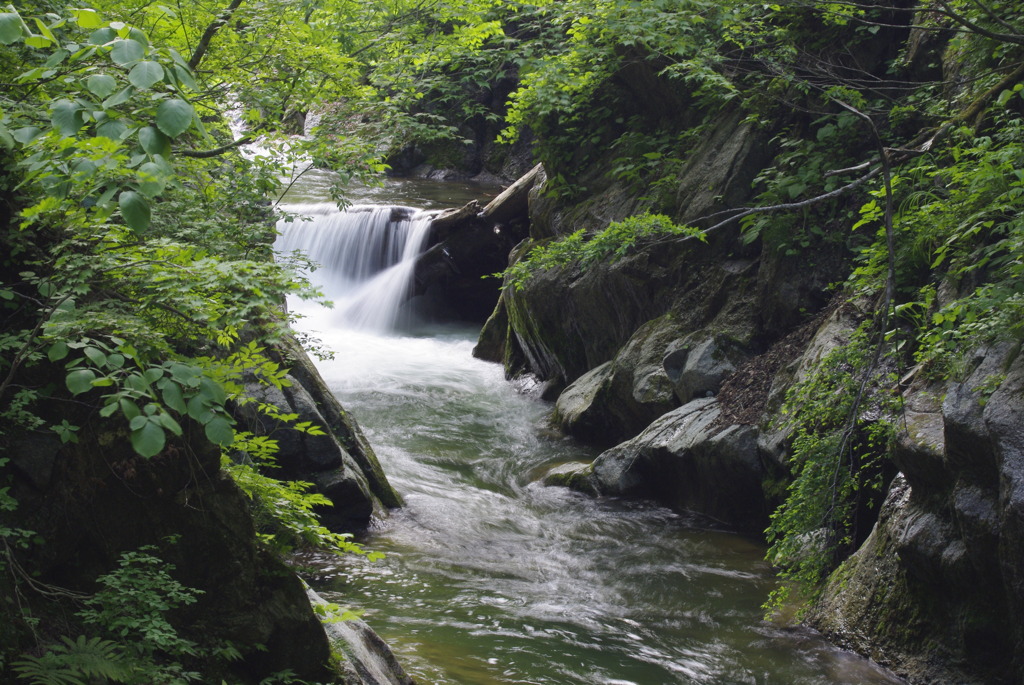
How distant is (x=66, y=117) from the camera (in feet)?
7.24

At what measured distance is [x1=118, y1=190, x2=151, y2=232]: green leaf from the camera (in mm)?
2090

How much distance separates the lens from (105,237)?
147 inches

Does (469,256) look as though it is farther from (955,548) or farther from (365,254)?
(955,548)

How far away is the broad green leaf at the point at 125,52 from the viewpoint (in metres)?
2.03

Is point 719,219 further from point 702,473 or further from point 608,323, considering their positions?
point 702,473

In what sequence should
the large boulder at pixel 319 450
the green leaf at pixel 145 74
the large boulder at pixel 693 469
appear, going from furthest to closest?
1. the large boulder at pixel 693 469
2. the large boulder at pixel 319 450
3. the green leaf at pixel 145 74

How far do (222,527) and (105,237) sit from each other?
4.79 feet

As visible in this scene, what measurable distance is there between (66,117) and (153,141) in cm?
34

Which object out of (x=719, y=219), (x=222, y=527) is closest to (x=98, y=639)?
(x=222, y=527)

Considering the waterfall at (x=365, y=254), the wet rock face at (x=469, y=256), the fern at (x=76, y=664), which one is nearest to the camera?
the fern at (x=76, y=664)

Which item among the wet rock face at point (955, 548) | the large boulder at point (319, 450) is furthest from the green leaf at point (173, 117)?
the large boulder at point (319, 450)

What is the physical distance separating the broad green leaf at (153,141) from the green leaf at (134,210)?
130 mm

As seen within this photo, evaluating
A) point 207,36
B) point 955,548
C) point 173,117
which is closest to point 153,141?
point 173,117

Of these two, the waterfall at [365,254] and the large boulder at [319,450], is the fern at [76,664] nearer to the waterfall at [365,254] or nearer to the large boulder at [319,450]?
the large boulder at [319,450]
